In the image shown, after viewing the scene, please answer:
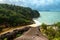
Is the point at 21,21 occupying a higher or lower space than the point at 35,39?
lower

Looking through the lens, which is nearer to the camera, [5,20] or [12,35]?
[12,35]

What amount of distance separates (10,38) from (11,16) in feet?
58.8

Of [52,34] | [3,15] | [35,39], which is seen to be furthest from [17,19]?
[35,39]

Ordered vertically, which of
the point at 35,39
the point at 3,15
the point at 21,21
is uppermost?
the point at 35,39

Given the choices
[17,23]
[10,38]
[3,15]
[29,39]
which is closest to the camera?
[29,39]

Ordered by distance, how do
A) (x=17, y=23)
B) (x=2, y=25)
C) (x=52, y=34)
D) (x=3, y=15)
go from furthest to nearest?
1. (x=17, y=23)
2. (x=3, y=15)
3. (x=2, y=25)
4. (x=52, y=34)

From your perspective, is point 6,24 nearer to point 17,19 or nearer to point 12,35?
point 17,19

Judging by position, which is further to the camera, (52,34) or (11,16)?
(11,16)

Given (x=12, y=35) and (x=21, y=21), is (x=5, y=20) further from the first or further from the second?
(x=12, y=35)

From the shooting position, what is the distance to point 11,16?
36781mm

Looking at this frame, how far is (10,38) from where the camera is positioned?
19.2 metres

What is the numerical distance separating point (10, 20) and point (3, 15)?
1.91m

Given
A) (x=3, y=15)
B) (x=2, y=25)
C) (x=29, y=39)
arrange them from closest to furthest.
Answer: (x=29, y=39), (x=2, y=25), (x=3, y=15)

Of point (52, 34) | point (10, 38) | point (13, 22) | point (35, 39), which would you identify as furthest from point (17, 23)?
point (35, 39)
